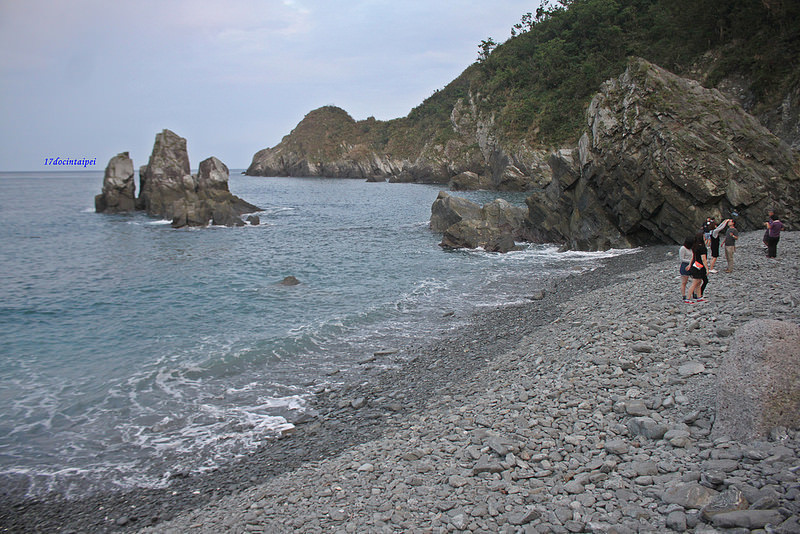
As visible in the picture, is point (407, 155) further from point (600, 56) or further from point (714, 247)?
point (714, 247)

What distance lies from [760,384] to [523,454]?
3.43 meters

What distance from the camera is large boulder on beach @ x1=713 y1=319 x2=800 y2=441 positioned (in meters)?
6.45

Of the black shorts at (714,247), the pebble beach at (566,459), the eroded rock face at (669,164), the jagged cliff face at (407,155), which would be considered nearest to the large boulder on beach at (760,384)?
the pebble beach at (566,459)

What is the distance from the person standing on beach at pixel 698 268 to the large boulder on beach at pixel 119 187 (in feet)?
201

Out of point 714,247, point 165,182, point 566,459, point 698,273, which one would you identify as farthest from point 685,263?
point 165,182

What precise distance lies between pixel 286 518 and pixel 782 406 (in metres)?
7.21

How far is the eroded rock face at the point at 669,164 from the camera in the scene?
78.9ft

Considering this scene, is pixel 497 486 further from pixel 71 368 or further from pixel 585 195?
pixel 585 195

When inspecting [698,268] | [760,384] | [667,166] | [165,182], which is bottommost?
[760,384]

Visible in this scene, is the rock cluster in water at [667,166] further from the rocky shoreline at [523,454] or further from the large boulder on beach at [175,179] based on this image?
the large boulder on beach at [175,179]

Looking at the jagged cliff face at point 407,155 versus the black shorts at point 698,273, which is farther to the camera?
the jagged cliff face at point 407,155

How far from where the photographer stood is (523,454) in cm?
763

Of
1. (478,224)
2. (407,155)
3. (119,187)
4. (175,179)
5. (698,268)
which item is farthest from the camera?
(407,155)

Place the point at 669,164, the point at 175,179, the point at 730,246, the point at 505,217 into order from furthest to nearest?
the point at 175,179
the point at 505,217
the point at 669,164
the point at 730,246
